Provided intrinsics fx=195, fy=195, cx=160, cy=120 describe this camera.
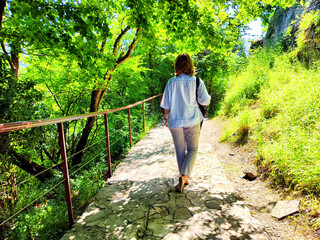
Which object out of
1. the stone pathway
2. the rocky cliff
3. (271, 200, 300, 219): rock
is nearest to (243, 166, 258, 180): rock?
the stone pathway

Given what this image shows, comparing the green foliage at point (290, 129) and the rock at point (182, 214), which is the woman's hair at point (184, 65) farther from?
the green foliage at point (290, 129)

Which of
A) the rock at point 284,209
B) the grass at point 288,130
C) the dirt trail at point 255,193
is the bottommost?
the dirt trail at point 255,193

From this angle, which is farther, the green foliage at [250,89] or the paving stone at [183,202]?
the green foliage at [250,89]

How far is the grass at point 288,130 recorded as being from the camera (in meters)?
2.63

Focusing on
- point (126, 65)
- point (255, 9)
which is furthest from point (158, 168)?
point (255, 9)

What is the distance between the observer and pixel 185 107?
9.12 feet

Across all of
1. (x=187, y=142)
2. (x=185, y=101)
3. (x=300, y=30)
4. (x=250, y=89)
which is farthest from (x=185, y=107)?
(x=300, y=30)

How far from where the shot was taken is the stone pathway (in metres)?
2.14

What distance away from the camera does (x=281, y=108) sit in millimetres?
4312

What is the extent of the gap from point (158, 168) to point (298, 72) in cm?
520

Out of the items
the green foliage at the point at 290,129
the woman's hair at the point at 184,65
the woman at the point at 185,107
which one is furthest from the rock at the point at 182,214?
the woman's hair at the point at 184,65

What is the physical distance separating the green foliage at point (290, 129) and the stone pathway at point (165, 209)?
0.83 meters

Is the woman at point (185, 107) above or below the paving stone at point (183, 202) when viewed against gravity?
above

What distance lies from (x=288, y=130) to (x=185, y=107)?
231cm
